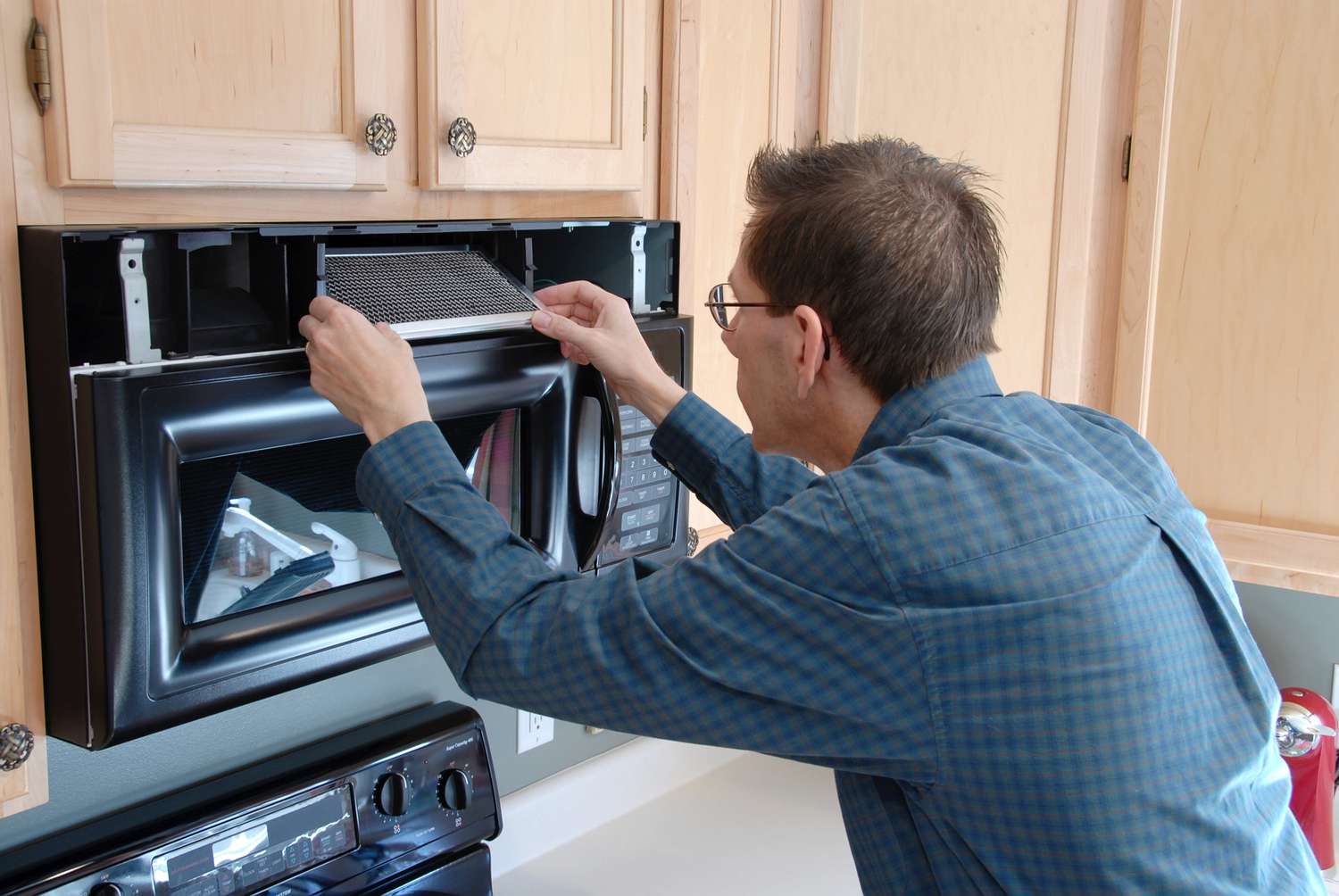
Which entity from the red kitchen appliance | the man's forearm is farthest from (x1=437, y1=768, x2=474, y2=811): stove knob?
the red kitchen appliance

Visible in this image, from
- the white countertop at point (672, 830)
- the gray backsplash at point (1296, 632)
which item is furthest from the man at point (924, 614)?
the gray backsplash at point (1296, 632)

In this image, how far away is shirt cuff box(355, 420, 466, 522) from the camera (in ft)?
2.99

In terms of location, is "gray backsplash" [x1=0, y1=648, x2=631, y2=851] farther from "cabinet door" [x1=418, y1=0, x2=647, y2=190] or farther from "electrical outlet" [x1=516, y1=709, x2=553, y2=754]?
"cabinet door" [x1=418, y1=0, x2=647, y2=190]

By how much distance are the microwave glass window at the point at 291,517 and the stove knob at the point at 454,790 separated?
420mm

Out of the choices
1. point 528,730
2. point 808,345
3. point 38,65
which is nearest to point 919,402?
point 808,345

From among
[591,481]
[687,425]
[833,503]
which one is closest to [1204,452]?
[687,425]

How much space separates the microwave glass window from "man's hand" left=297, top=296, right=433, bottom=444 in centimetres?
10

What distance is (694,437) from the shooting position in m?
1.24

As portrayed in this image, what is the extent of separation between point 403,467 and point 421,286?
21 cm

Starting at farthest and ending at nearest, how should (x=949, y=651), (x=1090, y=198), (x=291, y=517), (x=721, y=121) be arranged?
1. (x=1090, y=198)
2. (x=721, y=121)
3. (x=291, y=517)
4. (x=949, y=651)

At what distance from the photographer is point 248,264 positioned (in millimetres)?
956

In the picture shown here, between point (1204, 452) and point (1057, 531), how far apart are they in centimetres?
114

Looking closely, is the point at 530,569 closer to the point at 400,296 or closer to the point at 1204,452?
the point at 400,296

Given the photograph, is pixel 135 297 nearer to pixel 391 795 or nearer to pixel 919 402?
pixel 919 402
